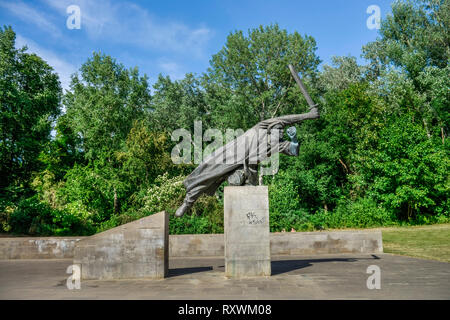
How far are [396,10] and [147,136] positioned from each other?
88.0 ft

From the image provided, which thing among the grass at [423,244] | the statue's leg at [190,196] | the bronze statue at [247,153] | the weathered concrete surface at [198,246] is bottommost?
the grass at [423,244]

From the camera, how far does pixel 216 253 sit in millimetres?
12352

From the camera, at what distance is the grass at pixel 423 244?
11091mm

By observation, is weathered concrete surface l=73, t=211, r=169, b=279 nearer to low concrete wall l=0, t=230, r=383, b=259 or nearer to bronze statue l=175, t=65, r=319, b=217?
bronze statue l=175, t=65, r=319, b=217

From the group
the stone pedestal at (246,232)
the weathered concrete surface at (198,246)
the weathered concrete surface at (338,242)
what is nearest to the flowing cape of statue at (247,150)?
the stone pedestal at (246,232)

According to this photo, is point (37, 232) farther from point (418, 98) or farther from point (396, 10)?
point (396, 10)

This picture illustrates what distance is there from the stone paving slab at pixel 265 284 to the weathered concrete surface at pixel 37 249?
7.78 feet

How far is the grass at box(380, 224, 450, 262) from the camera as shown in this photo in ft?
36.4

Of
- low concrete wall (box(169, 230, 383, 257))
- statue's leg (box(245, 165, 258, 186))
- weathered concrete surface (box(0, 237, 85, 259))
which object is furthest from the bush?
statue's leg (box(245, 165, 258, 186))

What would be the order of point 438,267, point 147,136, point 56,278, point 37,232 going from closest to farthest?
point 56,278 → point 438,267 → point 37,232 → point 147,136

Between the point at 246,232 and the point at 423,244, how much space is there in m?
10.5

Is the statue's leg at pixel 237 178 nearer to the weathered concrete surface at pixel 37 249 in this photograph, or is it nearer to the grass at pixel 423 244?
the grass at pixel 423 244

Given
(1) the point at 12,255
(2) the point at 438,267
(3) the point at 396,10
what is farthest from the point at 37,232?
(3) the point at 396,10

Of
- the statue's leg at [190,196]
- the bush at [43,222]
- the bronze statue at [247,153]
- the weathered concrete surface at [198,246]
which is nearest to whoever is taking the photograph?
the bronze statue at [247,153]
